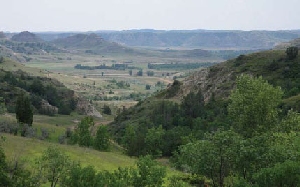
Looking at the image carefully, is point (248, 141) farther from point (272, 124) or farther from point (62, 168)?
point (62, 168)

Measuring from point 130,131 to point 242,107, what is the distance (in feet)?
170

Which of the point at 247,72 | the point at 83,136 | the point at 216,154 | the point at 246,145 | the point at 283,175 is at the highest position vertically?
the point at 246,145

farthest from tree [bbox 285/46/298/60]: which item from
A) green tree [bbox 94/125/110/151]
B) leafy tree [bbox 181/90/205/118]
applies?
green tree [bbox 94/125/110/151]

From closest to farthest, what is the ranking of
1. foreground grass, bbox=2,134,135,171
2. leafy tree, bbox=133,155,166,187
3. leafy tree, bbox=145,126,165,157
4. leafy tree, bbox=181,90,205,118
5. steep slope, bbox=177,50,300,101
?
leafy tree, bbox=133,155,166,187 < foreground grass, bbox=2,134,135,171 < leafy tree, bbox=145,126,165,157 < leafy tree, bbox=181,90,205,118 < steep slope, bbox=177,50,300,101

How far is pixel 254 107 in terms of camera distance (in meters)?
58.6

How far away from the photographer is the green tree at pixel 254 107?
58.7m

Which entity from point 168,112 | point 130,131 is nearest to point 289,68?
point 168,112

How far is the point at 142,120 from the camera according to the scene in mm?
149625

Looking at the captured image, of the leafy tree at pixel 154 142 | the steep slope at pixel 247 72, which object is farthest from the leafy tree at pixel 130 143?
the steep slope at pixel 247 72

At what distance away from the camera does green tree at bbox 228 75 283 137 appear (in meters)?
58.7

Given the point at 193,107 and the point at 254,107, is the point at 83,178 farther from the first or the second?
the point at 193,107

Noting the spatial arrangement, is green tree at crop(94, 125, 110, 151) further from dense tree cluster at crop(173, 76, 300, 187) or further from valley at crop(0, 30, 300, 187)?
dense tree cluster at crop(173, 76, 300, 187)


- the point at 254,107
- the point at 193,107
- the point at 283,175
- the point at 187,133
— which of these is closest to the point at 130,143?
the point at 187,133

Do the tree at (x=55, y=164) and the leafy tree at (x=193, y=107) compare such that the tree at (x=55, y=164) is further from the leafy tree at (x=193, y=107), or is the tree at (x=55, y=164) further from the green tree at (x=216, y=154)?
the leafy tree at (x=193, y=107)
